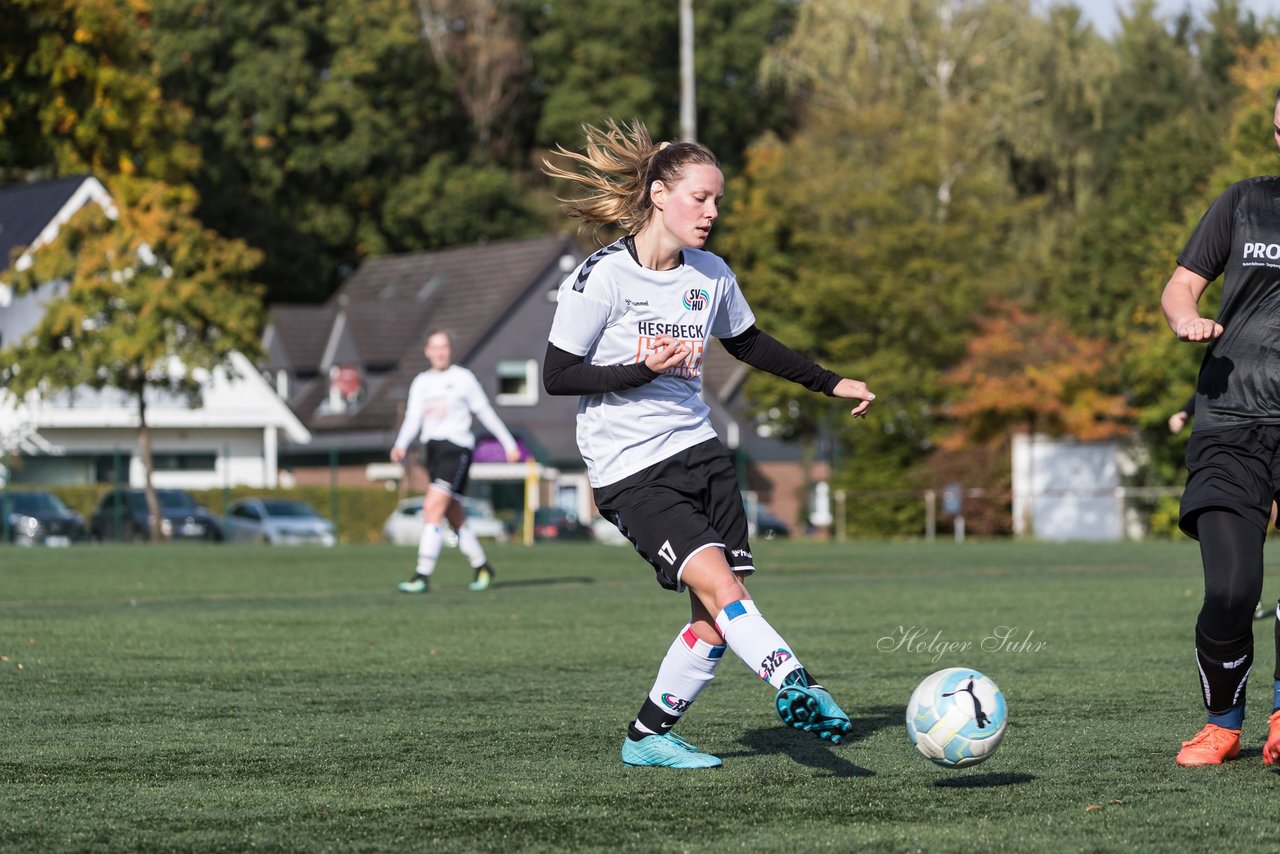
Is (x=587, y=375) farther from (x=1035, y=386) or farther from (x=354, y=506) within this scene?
(x=354, y=506)

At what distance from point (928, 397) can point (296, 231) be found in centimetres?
2474

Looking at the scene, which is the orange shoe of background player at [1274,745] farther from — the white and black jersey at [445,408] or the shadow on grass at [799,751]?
the white and black jersey at [445,408]

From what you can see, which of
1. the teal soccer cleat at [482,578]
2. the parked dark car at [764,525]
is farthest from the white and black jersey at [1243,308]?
the parked dark car at [764,525]

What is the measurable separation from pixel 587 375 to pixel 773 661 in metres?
1.16

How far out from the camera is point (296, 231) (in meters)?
62.2

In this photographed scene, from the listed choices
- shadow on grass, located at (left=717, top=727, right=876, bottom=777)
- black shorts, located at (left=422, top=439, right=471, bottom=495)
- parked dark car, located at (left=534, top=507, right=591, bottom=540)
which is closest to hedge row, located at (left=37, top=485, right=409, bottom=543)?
parked dark car, located at (left=534, top=507, right=591, bottom=540)

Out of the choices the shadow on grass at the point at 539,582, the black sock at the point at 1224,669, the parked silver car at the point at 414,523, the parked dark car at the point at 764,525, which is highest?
the black sock at the point at 1224,669

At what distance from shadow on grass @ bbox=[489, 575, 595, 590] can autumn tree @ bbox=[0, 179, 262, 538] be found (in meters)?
20.0

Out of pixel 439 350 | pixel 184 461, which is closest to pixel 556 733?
pixel 439 350

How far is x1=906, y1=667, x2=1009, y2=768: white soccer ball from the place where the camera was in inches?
228

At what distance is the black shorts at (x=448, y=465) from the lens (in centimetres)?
1664

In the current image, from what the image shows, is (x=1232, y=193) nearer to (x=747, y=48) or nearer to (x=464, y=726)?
(x=464, y=726)

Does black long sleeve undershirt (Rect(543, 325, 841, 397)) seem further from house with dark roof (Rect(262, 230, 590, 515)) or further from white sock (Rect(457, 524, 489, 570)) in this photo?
house with dark roof (Rect(262, 230, 590, 515))

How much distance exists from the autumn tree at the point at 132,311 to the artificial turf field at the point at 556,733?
22759 millimetres
